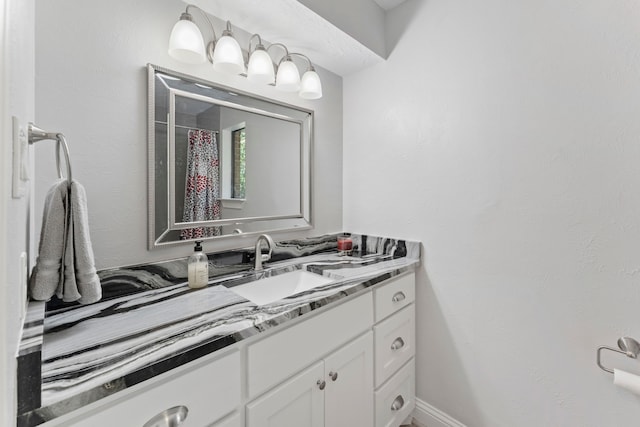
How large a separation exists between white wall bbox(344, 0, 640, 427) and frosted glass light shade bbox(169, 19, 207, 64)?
101 cm

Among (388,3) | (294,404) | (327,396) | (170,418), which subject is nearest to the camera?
(170,418)

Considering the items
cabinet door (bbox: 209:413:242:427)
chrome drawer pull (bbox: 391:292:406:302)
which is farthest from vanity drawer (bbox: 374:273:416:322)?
cabinet door (bbox: 209:413:242:427)

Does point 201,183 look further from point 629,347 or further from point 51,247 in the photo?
point 629,347

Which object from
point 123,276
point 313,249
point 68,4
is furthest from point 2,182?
point 313,249

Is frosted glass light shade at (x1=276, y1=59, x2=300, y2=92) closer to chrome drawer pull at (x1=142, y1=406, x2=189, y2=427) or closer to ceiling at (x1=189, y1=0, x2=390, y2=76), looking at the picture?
ceiling at (x1=189, y1=0, x2=390, y2=76)

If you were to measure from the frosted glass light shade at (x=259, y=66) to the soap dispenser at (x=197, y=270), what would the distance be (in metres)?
0.86

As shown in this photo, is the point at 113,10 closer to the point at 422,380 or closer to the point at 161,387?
the point at 161,387

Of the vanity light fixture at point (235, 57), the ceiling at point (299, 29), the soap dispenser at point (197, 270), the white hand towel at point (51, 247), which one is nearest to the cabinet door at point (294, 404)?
the soap dispenser at point (197, 270)

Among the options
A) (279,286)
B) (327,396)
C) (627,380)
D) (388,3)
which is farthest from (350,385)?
(388,3)

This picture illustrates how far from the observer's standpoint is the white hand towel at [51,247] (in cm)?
72

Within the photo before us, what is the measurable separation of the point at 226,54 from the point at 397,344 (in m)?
1.54

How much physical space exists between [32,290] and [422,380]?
1678 millimetres

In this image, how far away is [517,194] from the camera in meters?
1.21

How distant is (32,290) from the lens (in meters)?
0.72
